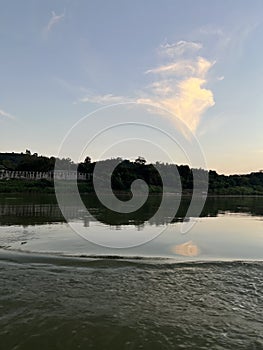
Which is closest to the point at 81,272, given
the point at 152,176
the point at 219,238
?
the point at 219,238

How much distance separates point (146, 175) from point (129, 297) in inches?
2675

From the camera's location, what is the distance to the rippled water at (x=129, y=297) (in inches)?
242

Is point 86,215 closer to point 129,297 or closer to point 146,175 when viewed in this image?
point 129,297

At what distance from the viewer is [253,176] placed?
466ft

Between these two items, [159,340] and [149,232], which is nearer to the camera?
[159,340]

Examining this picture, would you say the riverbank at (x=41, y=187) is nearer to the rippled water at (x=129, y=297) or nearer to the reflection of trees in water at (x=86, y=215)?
the reflection of trees in water at (x=86, y=215)

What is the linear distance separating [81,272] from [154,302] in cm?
288

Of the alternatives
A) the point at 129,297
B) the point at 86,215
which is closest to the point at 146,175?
the point at 86,215

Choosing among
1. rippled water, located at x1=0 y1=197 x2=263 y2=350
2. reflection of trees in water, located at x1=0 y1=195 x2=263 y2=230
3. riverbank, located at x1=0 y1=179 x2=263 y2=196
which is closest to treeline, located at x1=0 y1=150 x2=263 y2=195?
riverbank, located at x1=0 y1=179 x2=263 y2=196

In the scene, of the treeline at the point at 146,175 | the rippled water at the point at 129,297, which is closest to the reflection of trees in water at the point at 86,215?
the treeline at the point at 146,175

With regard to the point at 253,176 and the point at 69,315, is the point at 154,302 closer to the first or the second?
the point at 69,315

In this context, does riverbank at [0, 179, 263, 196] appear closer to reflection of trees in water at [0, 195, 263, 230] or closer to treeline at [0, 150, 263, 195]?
treeline at [0, 150, 263, 195]

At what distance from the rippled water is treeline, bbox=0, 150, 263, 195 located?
16.3 m

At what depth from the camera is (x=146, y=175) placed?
75.9 metres
